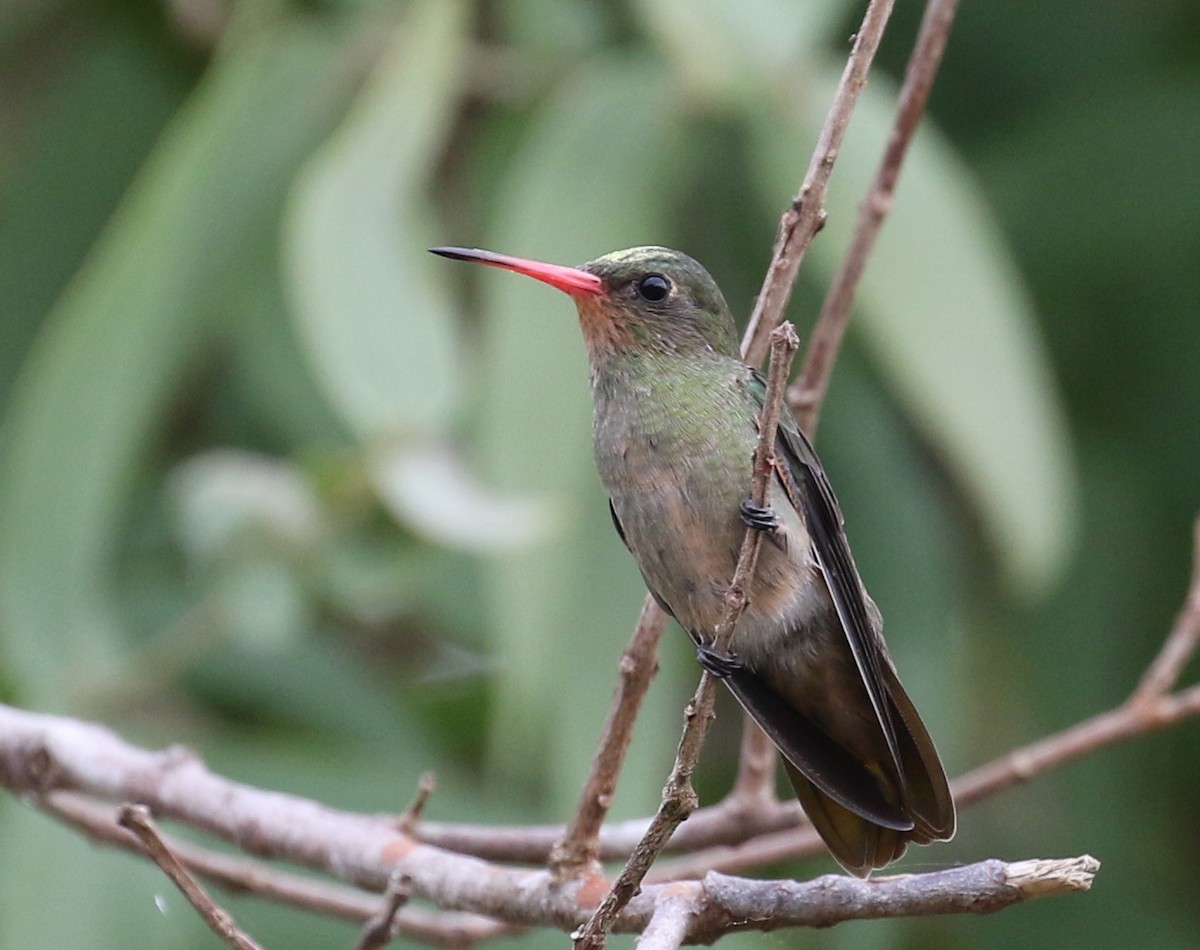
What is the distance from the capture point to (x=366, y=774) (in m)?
3.44

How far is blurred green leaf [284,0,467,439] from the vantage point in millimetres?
2695

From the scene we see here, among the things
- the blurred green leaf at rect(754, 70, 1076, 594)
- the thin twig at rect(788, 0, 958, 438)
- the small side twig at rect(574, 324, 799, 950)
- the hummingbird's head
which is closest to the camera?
the small side twig at rect(574, 324, 799, 950)

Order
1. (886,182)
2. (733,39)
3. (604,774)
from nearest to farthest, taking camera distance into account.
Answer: (604,774)
(886,182)
(733,39)

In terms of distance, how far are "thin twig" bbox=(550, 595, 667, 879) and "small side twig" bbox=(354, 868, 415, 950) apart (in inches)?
6.3

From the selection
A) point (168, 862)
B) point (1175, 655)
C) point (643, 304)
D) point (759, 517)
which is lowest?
point (168, 862)

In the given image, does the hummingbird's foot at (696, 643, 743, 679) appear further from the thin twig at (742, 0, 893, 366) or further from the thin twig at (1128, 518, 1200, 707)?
the thin twig at (1128, 518, 1200, 707)

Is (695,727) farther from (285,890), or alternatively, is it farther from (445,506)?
(445,506)

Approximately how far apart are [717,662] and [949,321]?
5.61 ft

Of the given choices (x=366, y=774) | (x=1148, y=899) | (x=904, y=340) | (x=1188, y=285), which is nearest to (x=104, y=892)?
(x=366, y=774)

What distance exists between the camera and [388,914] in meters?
1.75

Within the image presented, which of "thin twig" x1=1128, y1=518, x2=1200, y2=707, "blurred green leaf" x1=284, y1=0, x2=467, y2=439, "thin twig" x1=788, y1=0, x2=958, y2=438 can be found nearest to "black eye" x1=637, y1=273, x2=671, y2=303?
"thin twig" x1=788, y1=0, x2=958, y2=438

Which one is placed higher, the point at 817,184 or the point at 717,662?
the point at 817,184

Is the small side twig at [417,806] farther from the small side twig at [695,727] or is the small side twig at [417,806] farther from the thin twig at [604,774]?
the small side twig at [695,727]

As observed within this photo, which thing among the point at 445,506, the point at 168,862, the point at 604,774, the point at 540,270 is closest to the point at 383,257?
the point at 445,506
